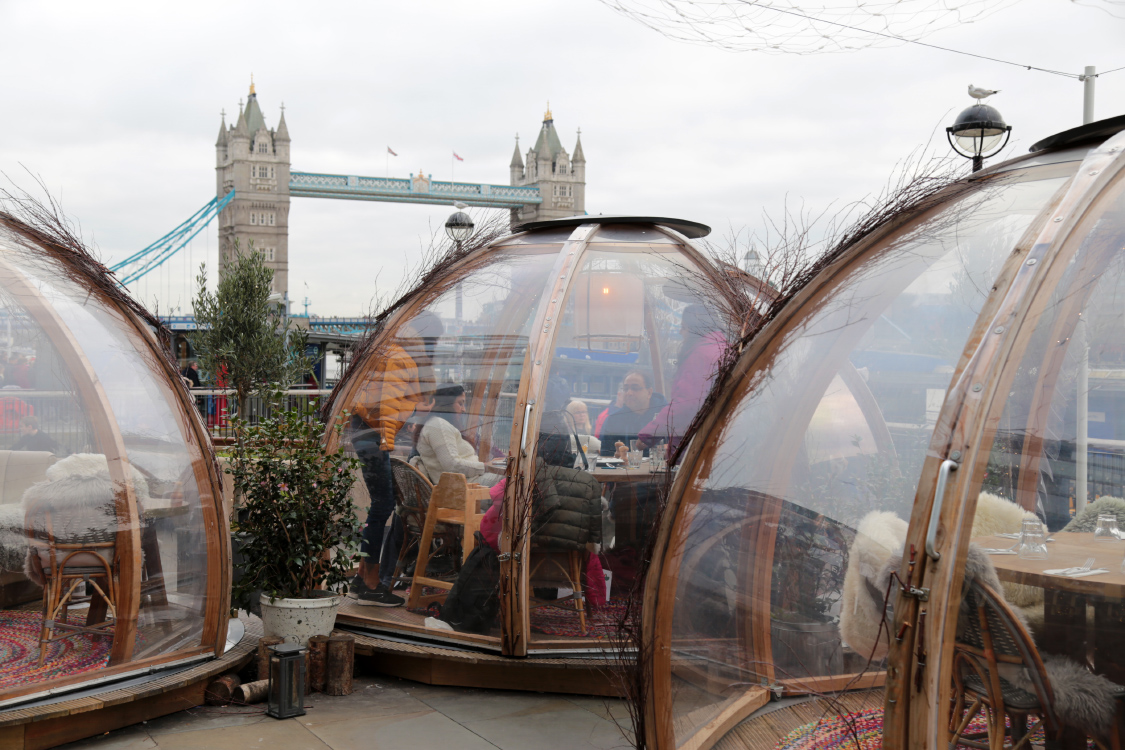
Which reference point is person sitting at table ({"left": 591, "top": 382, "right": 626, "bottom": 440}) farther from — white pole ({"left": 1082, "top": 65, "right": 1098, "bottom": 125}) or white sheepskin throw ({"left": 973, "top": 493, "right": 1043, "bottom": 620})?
white pole ({"left": 1082, "top": 65, "right": 1098, "bottom": 125})

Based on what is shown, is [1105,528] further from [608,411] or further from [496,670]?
[496,670]

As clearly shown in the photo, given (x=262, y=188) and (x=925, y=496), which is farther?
(x=262, y=188)

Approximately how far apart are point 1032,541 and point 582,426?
106 inches

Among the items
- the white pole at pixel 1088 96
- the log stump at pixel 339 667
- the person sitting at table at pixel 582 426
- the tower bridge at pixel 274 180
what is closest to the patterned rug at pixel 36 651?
the log stump at pixel 339 667

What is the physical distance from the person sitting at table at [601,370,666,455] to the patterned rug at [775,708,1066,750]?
7.09 feet

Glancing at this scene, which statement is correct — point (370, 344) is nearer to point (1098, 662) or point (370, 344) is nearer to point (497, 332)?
point (497, 332)

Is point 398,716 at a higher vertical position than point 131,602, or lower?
lower

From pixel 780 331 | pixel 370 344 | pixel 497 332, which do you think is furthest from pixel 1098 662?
pixel 370 344

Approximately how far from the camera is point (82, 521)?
165 inches

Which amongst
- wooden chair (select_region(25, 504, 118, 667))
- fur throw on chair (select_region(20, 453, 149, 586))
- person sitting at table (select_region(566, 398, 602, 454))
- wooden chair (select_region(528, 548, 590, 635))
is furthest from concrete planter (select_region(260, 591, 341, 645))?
person sitting at table (select_region(566, 398, 602, 454))

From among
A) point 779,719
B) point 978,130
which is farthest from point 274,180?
point 779,719

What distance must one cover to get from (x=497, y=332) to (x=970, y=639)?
10.6 ft

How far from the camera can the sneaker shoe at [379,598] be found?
5.18m

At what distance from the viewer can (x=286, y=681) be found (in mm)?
4402
